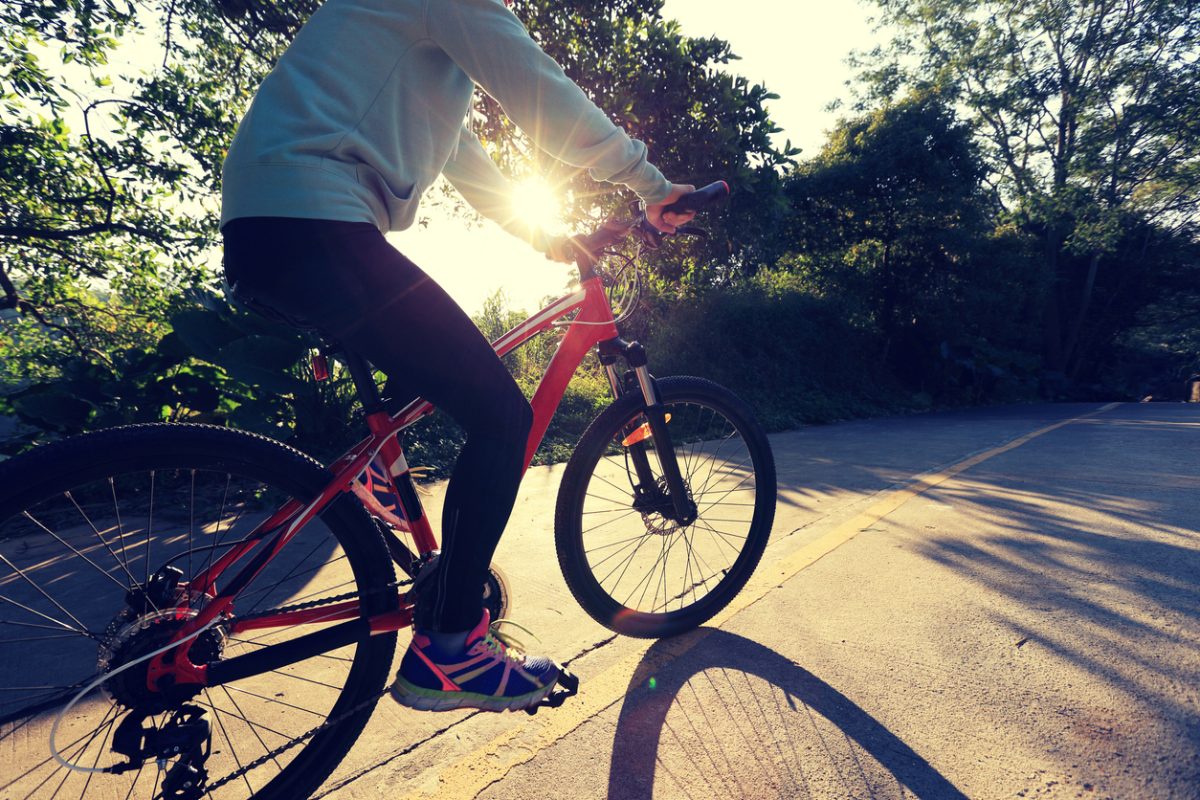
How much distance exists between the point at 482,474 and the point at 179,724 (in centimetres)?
85

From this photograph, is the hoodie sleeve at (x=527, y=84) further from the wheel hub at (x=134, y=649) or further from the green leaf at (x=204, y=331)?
the green leaf at (x=204, y=331)

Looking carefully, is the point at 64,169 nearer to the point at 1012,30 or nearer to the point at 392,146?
the point at 392,146

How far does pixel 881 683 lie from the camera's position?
5.86 feet

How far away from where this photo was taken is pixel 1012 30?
1902 centimetres

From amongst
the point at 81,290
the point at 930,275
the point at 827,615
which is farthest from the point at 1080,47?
the point at 81,290

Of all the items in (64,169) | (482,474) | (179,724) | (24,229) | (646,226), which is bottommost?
(179,724)

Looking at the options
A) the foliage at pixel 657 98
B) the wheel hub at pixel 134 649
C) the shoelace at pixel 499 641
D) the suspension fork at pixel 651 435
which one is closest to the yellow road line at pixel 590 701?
the shoelace at pixel 499 641

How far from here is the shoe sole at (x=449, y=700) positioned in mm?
1497

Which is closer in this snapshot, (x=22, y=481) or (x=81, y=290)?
(x=22, y=481)

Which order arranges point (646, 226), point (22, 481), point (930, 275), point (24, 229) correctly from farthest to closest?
1. point (930, 275)
2. point (24, 229)
3. point (646, 226)
4. point (22, 481)

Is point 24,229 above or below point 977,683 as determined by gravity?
above

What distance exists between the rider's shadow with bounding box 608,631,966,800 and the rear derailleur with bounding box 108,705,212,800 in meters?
0.93

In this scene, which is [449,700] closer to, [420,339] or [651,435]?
[420,339]

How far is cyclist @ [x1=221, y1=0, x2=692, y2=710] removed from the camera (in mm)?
1295
